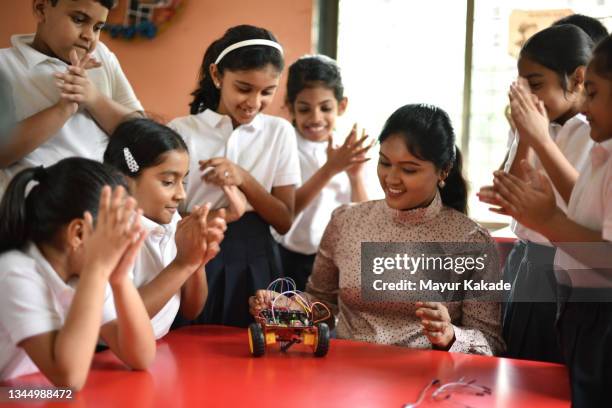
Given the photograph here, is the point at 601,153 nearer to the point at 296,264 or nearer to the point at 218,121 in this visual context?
the point at 218,121

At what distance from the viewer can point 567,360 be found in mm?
1438

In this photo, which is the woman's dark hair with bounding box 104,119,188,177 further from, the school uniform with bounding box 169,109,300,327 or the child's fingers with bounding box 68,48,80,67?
the school uniform with bounding box 169,109,300,327

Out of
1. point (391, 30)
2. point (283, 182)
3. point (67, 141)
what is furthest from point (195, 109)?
point (391, 30)

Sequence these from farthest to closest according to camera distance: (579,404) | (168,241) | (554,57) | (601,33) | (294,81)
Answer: (294,81) → (601,33) → (554,57) → (168,241) → (579,404)

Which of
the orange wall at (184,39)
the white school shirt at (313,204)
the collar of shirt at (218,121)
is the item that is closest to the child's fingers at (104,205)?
the collar of shirt at (218,121)

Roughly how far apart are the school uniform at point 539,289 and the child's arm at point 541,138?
0.36 feet

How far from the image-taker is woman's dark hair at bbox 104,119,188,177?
5.48 ft

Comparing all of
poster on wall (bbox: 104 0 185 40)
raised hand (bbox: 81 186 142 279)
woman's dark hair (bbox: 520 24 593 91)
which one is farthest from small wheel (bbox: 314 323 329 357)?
→ poster on wall (bbox: 104 0 185 40)

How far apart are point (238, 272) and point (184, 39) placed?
7.87 ft

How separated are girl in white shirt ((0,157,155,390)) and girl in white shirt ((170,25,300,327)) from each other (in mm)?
687

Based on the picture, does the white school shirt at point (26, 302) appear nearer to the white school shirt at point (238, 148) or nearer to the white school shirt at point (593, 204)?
the white school shirt at point (238, 148)

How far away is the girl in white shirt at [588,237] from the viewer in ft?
4.57

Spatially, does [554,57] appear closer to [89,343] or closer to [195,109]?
[195,109]

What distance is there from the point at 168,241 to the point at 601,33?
144 cm
